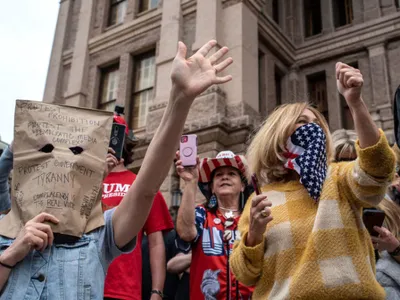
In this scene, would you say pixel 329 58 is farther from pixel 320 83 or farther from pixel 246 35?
pixel 246 35

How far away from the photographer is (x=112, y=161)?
104 inches

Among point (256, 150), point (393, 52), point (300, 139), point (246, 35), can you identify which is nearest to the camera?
point (300, 139)

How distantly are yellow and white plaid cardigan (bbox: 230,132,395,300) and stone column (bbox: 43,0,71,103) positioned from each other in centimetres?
1117

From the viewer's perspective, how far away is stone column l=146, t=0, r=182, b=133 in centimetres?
973

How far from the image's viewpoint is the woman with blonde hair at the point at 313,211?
1771mm

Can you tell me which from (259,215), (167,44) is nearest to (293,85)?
(167,44)

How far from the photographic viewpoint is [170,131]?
173cm

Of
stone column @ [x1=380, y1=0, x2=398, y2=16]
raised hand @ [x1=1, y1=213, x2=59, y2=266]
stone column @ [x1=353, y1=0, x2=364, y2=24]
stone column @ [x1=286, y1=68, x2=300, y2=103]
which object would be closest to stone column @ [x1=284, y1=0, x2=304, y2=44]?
stone column @ [x1=286, y1=68, x2=300, y2=103]

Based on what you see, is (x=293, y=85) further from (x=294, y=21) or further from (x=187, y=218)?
(x=187, y=218)

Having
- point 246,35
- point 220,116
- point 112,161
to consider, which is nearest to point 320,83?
point 246,35

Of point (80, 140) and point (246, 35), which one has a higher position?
point (246, 35)

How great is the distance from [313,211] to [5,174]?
5.28 feet

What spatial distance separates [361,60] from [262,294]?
33.8 ft

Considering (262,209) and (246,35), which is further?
(246,35)
